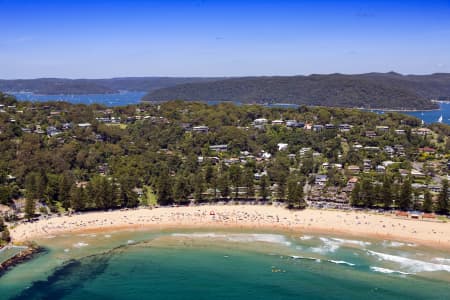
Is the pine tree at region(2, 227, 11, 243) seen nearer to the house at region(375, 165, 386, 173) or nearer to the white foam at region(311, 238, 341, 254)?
the white foam at region(311, 238, 341, 254)

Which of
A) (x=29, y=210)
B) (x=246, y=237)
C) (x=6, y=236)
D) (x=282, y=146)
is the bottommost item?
(x=246, y=237)

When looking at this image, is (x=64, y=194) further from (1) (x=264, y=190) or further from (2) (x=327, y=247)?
(2) (x=327, y=247)

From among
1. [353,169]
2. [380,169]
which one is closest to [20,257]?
[353,169]

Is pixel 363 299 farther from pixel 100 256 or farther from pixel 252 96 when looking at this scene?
pixel 252 96

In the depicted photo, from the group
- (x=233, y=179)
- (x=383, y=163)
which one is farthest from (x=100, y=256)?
(x=383, y=163)

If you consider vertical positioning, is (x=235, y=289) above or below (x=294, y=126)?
below

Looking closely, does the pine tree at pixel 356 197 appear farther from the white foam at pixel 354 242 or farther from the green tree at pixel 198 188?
the green tree at pixel 198 188

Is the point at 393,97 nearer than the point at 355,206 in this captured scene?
No
